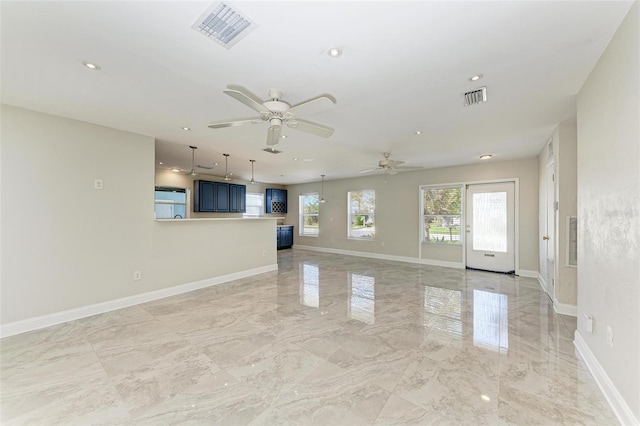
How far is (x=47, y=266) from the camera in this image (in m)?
3.11

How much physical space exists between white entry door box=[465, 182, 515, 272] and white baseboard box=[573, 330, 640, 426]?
3.67m

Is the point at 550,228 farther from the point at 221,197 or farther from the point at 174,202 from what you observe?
the point at 174,202

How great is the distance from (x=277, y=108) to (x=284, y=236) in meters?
7.39

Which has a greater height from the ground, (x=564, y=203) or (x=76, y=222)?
(x=564, y=203)

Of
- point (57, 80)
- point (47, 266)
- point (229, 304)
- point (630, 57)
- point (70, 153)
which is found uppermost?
point (57, 80)

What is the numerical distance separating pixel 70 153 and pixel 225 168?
11.7ft

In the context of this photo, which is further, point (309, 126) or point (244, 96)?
point (309, 126)

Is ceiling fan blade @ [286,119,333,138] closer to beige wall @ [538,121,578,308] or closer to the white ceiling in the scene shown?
the white ceiling

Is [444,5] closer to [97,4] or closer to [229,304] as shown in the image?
[97,4]

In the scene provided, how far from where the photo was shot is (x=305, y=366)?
7.34 ft

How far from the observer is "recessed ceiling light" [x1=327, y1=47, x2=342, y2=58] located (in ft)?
6.10

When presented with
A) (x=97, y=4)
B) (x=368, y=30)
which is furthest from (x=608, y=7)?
(x=97, y=4)

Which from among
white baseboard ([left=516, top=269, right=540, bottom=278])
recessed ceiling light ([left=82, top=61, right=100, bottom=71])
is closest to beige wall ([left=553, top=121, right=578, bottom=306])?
white baseboard ([left=516, top=269, right=540, bottom=278])

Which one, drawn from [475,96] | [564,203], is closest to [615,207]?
[475,96]
